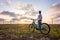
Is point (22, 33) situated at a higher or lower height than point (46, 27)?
lower

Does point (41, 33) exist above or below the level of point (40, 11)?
below

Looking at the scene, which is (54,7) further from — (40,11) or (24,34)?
(24,34)

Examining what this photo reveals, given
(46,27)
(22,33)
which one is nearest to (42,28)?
(46,27)

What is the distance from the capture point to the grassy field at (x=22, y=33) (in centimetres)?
500

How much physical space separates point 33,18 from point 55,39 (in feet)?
2.22

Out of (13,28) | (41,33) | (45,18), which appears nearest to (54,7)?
(45,18)

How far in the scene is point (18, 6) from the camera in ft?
16.7

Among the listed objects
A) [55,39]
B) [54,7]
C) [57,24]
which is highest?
[54,7]

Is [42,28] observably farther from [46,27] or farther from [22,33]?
[22,33]

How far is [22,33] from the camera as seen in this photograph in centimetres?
502

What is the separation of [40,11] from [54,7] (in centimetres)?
34

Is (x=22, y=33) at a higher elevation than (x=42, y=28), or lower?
lower

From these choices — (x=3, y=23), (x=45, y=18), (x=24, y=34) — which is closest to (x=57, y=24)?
(x=45, y=18)

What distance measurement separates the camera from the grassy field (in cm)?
500
